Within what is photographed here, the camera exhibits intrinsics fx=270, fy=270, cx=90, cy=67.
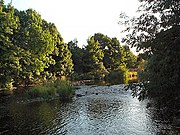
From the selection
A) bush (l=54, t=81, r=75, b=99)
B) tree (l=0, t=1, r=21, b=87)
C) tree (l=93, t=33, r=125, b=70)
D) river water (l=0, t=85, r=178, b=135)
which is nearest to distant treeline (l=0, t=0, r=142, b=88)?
tree (l=0, t=1, r=21, b=87)

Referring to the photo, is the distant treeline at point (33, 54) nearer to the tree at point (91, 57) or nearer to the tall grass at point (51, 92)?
the tree at point (91, 57)

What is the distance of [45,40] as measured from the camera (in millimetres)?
50344

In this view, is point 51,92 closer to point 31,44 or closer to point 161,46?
point 31,44

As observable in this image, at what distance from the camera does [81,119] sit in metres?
22.6

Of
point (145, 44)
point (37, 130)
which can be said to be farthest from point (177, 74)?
point (37, 130)

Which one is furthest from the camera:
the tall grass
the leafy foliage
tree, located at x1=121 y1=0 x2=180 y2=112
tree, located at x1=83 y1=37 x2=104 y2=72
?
tree, located at x1=83 y1=37 x2=104 y2=72

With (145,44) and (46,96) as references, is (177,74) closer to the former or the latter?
(145,44)

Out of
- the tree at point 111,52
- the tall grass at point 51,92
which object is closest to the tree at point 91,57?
the tree at point 111,52

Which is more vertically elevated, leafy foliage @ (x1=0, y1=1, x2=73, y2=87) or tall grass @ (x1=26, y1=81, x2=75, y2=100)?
leafy foliage @ (x1=0, y1=1, x2=73, y2=87)

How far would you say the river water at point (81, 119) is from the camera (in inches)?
742

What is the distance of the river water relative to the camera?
61.9 feet

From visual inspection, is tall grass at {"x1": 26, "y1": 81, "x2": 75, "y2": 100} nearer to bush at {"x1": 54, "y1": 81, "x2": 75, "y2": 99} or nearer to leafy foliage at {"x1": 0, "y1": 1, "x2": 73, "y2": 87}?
bush at {"x1": 54, "y1": 81, "x2": 75, "y2": 99}

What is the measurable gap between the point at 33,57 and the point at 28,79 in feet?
24.7

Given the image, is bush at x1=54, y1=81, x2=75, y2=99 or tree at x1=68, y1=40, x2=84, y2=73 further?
tree at x1=68, y1=40, x2=84, y2=73
